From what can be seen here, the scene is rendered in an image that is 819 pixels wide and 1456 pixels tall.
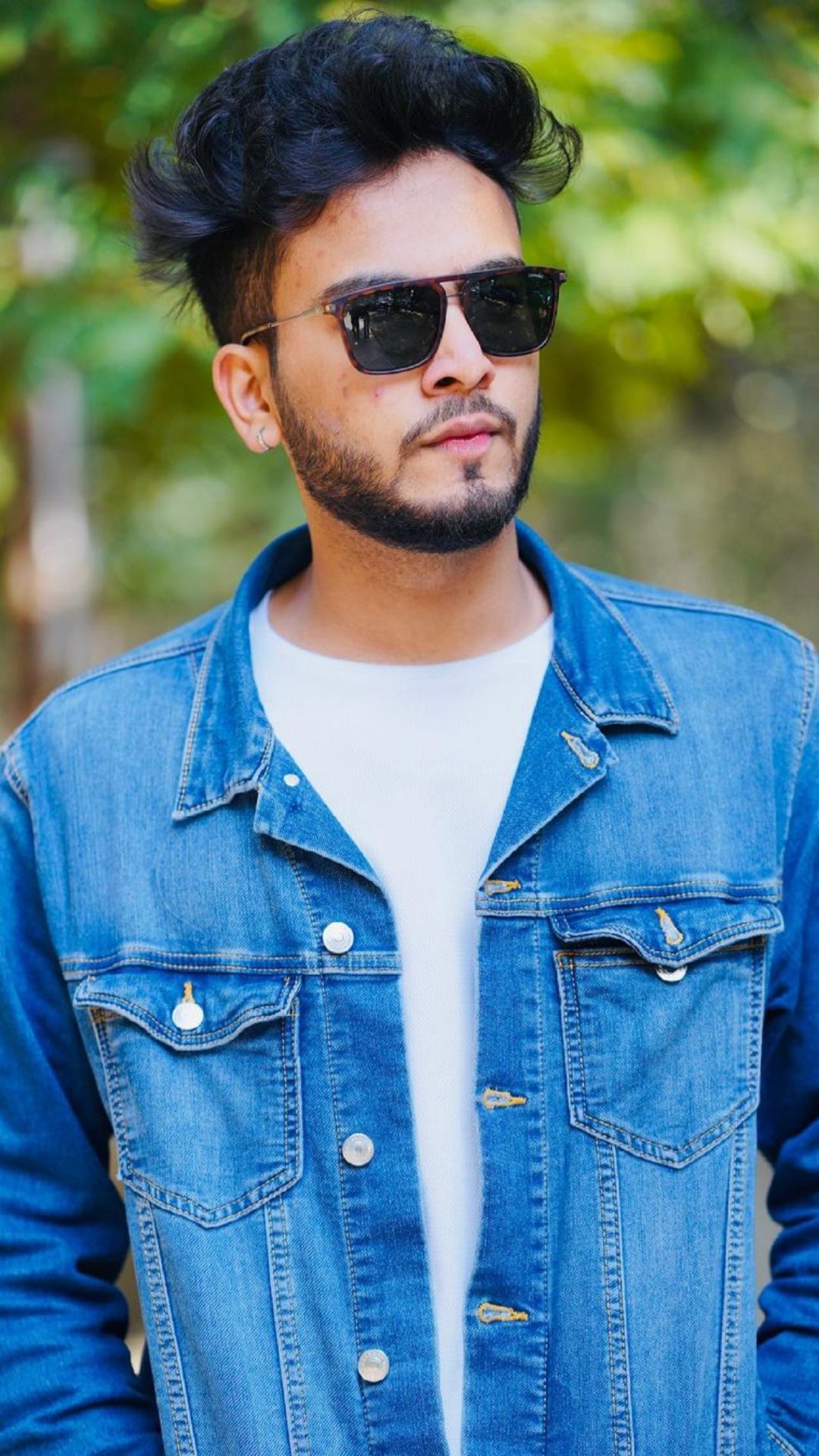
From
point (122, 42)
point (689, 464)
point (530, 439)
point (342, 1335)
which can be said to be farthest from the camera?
point (689, 464)

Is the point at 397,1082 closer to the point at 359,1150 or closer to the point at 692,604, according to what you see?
the point at 359,1150

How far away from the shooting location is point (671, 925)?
6.57ft

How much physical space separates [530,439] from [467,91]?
0.57 meters

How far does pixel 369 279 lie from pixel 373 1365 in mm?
1495

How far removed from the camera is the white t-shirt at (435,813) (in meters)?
1.96

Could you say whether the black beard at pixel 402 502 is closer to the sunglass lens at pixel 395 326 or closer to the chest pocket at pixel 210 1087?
the sunglass lens at pixel 395 326

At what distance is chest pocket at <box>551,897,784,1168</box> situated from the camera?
77.1 inches

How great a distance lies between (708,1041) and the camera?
6.58 feet

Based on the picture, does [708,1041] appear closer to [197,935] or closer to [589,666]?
[589,666]

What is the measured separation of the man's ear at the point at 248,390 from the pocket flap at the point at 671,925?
3.04 feet

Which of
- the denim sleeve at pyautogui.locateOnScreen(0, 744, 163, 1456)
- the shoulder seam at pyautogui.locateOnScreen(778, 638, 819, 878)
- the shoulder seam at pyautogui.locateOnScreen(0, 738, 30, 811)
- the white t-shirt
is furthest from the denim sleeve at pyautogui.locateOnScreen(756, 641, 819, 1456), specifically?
the shoulder seam at pyautogui.locateOnScreen(0, 738, 30, 811)

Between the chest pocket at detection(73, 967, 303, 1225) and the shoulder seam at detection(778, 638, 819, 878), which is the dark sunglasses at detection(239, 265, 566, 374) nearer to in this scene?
the shoulder seam at detection(778, 638, 819, 878)

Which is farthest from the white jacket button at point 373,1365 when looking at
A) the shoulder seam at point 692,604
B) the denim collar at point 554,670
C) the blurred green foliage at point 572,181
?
the blurred green foliage at point 572,181

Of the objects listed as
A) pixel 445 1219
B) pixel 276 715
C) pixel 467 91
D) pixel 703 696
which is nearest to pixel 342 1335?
pixel 445 1219
